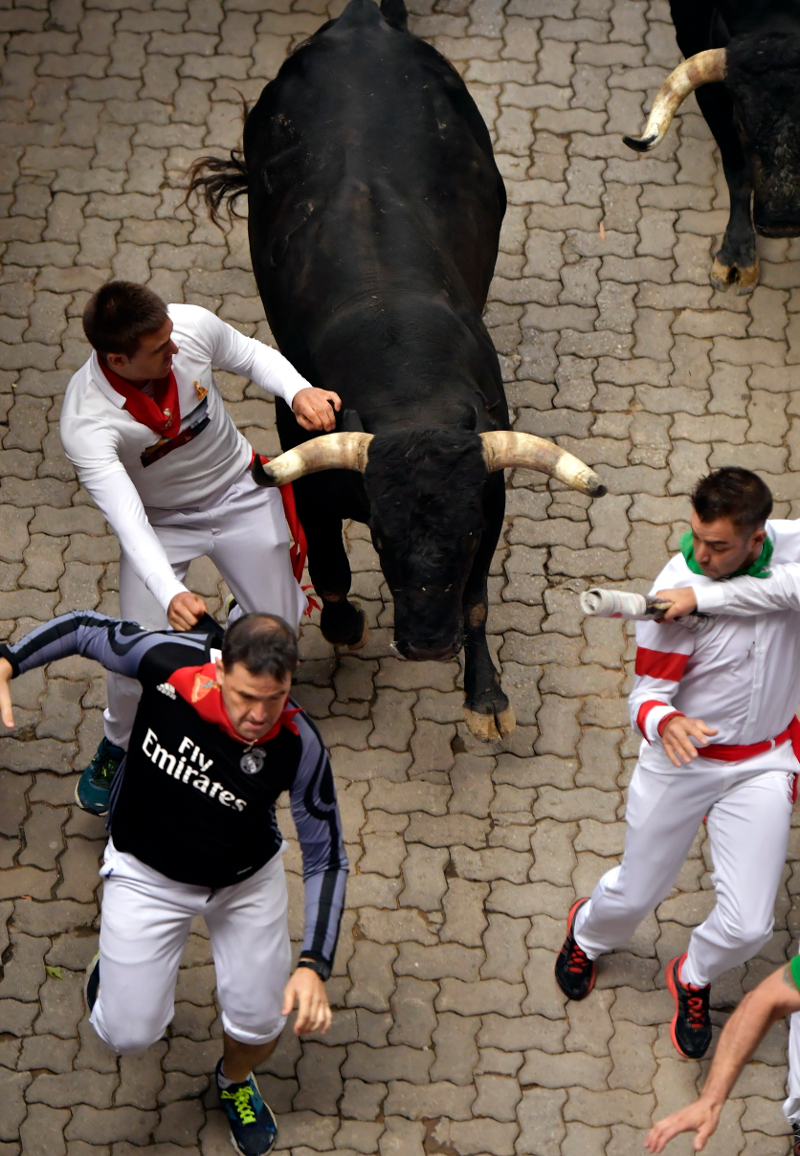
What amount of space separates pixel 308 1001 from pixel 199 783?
31.6 inches

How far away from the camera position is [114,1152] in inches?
197

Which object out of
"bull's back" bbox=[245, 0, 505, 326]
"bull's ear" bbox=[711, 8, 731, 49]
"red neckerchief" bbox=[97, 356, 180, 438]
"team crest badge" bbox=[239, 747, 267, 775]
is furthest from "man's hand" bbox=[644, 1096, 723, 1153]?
"bull's ear" bbox=[711, 8, 731, 49]

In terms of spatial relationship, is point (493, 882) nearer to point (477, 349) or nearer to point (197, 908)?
point (197, 908)

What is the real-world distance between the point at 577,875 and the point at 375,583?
6.45 ft

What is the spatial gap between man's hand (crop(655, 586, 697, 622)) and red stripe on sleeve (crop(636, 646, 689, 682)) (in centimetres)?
19

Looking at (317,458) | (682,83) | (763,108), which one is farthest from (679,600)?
(682,83)

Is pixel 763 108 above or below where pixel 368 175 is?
above

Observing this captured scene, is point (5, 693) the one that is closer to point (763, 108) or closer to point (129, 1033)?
point (129, 1033)

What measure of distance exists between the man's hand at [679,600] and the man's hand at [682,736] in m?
0.35

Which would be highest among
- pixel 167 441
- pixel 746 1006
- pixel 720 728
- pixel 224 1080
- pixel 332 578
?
pixel 167 441

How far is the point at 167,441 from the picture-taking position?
5.05 metres

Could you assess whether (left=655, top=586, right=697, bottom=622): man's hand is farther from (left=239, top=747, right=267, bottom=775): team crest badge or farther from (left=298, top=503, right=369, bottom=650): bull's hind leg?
(left=298, top=503, right=369, bottom=650): bull's hind leg

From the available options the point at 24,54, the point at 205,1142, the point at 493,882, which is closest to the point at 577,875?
the point at 493,882

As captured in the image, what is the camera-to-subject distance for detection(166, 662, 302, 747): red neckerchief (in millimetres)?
4094
